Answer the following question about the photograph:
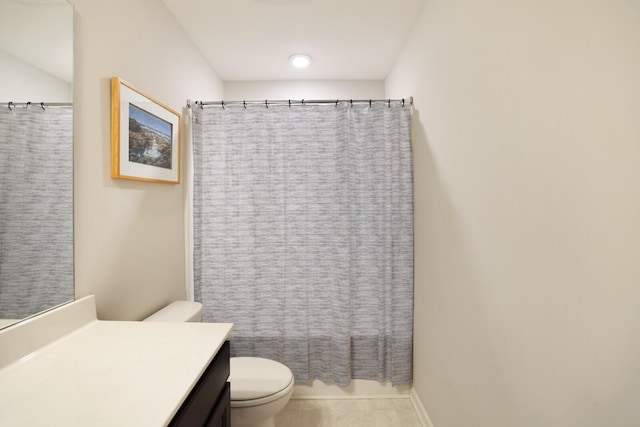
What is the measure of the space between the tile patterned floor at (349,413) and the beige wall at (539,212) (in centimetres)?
41

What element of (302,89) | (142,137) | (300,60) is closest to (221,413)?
(142,137)

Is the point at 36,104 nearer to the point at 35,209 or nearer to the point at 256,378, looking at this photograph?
the point at 35,209

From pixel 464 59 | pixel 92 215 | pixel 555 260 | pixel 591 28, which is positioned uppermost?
pixel 464 59

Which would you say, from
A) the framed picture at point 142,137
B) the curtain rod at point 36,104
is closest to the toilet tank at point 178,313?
the framed picture at point 142,137

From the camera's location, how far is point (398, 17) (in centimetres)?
196

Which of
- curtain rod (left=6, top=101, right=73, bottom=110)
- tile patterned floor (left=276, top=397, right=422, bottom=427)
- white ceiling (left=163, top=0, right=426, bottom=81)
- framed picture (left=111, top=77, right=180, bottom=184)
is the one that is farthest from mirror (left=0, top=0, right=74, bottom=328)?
tile patterned floor (left=276, top=397, right=422, bottom=427)

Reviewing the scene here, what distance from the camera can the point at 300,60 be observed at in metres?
2.50

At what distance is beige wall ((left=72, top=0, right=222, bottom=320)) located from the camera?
3.94 ft

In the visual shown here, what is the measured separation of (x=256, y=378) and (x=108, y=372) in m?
0.95

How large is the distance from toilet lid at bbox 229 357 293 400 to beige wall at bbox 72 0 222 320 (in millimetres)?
592

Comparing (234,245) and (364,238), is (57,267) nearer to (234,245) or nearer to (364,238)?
(234,245)

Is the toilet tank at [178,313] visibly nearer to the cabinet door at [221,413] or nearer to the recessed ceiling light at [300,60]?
the cabinet door at [221,413]

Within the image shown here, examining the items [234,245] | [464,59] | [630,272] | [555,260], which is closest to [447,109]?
[464,59]

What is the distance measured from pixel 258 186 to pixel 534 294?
1.63 metres
